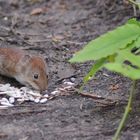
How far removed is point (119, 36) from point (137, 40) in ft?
0.53

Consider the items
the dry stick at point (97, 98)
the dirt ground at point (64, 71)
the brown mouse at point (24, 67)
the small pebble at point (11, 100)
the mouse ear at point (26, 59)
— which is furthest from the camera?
the mouse ear at point (26, 59)

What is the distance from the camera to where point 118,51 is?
384 cm

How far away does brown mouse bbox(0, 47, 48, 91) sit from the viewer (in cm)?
523

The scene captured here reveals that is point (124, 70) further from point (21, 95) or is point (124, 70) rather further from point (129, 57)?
point (21, 95)

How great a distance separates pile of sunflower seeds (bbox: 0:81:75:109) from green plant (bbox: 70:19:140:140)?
0.94 meters

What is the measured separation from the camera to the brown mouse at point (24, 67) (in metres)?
5.23

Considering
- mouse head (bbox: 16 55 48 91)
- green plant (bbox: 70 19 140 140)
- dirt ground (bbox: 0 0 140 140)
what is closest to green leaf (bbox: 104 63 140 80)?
green plant (bbox: 70 19 140 140)

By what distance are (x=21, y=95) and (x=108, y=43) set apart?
53.9 inches

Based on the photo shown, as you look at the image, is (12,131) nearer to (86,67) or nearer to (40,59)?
(40,59)

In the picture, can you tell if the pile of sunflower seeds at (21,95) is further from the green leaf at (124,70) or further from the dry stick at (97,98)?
the green leaf at (124,70)

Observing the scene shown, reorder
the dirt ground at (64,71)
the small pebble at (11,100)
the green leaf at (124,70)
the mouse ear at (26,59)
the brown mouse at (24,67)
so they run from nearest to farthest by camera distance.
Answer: the green leaf at (124,70)
the dirt ground at (64,71)
the small pebble at (11,100)
the brown mouse at (24,67)
the mouse ear at (26,59)

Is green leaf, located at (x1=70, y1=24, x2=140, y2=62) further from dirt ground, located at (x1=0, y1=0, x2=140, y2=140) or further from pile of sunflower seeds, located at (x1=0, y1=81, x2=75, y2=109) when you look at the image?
pile of sunflower seeds, located at (x1=0, y1=81, x2=75, y2=109)

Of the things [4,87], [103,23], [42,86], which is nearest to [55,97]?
[42,86]

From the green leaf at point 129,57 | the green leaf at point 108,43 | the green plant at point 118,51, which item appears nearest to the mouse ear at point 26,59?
the green plant at point 118,51
